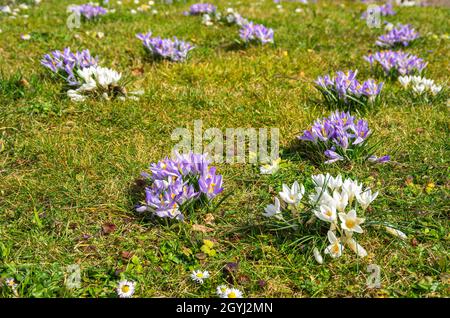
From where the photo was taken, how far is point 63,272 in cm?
287

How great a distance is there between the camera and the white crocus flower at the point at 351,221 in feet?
9.52

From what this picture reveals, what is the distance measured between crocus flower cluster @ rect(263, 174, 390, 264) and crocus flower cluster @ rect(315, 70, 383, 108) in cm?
165

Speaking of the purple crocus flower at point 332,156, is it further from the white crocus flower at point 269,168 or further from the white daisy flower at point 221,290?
the white daisy flower at point 221,290

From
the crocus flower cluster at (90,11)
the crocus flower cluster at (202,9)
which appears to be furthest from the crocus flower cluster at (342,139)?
the crocus flower cluster at (90,11)

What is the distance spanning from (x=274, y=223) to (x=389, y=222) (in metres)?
0.76

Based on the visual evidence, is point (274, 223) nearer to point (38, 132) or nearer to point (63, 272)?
point (63, 272)

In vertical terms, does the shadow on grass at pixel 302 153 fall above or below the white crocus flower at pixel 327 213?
above

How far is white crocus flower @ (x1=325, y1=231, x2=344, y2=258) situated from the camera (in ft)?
9.62

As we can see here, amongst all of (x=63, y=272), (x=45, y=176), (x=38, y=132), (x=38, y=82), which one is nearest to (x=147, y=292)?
(x=63, y=272)

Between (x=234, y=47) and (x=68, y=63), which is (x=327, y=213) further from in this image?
(x=234, y=47)

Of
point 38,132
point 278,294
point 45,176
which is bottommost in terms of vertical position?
point 278,294

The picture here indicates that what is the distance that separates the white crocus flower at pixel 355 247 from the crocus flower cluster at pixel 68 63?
3289mm

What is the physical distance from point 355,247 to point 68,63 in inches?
141

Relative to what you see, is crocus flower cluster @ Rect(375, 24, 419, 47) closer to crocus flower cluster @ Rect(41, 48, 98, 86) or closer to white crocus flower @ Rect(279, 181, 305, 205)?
crocus flower cluster @ Rect(41, 48, 98, 86)
